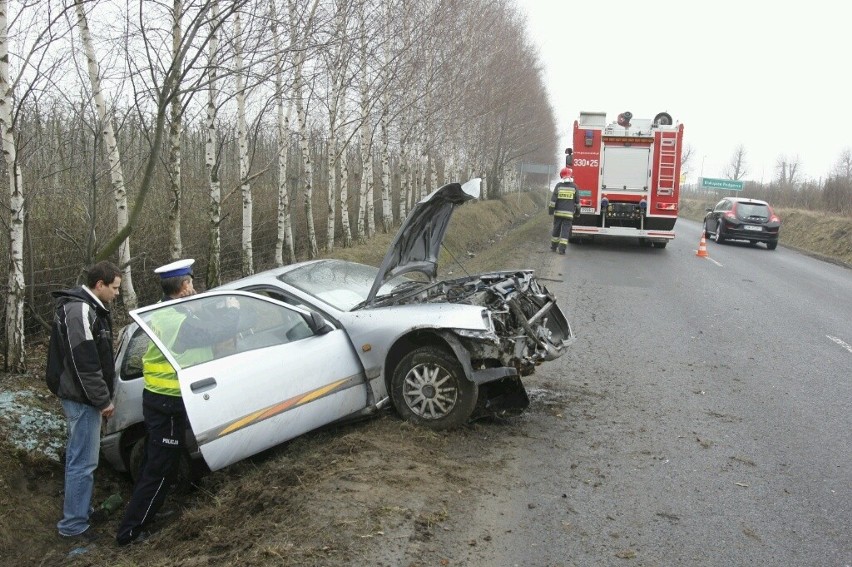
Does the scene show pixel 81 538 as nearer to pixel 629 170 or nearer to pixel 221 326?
pixel 221 326

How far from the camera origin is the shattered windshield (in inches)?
230

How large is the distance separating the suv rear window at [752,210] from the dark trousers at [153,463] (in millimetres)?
20889

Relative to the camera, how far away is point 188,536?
14.3ft

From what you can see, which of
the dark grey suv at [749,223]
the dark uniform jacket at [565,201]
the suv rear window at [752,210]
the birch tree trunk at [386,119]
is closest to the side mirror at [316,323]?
the birch tree trunk at [386,119]

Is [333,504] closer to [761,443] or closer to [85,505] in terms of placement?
[85,505]

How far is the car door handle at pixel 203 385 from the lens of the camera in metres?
4.55

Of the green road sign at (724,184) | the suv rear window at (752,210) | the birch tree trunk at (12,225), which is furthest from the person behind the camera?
the green road sign at (724,184)

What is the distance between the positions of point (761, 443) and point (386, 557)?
10.7 feet

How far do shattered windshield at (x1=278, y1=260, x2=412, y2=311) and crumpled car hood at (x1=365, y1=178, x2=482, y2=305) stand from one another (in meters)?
0.30

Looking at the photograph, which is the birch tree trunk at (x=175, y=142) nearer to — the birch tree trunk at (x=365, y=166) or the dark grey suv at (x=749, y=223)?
the birch tree trunk at (x=365, y=166)

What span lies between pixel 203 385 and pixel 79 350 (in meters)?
0.87

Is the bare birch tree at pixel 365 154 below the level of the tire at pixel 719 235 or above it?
above

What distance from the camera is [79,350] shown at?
4590 mm

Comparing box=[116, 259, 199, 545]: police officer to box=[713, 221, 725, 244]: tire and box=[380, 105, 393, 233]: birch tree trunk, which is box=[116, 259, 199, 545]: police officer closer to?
box=[380, 105, 393, 233]: birch tree trunk
